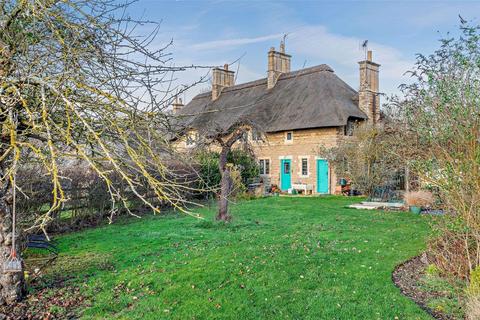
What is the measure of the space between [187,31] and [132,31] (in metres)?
Result: 1.47

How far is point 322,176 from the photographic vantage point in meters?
22.5

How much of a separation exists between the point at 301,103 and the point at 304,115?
1322 millimetres

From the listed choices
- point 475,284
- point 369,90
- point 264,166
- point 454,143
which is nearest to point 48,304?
point 475,284

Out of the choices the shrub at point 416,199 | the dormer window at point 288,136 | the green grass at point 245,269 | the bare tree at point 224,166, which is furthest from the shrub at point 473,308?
the dormer window at point 288,136

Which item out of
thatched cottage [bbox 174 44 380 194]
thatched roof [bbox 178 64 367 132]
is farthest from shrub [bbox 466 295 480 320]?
thatched roof [bbox 178 64 367 132]

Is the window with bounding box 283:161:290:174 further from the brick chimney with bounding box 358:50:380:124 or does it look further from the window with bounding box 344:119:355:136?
the brick chimney with bounding box 358:50:380:124

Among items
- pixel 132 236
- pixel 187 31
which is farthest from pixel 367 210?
pixel 187 31

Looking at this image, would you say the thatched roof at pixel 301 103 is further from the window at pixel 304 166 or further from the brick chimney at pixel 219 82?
the brick chimney at pixel 219 82

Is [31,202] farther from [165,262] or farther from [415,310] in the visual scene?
[415,310]

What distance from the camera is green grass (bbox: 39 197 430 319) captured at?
188 inches

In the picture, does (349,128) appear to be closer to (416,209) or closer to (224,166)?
(416,209)

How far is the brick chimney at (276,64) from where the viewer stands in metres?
27.6

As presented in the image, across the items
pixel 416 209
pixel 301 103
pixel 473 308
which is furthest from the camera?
pixel 301 103

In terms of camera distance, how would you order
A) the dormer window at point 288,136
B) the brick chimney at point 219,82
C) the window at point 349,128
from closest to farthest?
1. the window at point 349,128
2. the dormer window at point 288,136
3. the brick chimney at point 219,82
